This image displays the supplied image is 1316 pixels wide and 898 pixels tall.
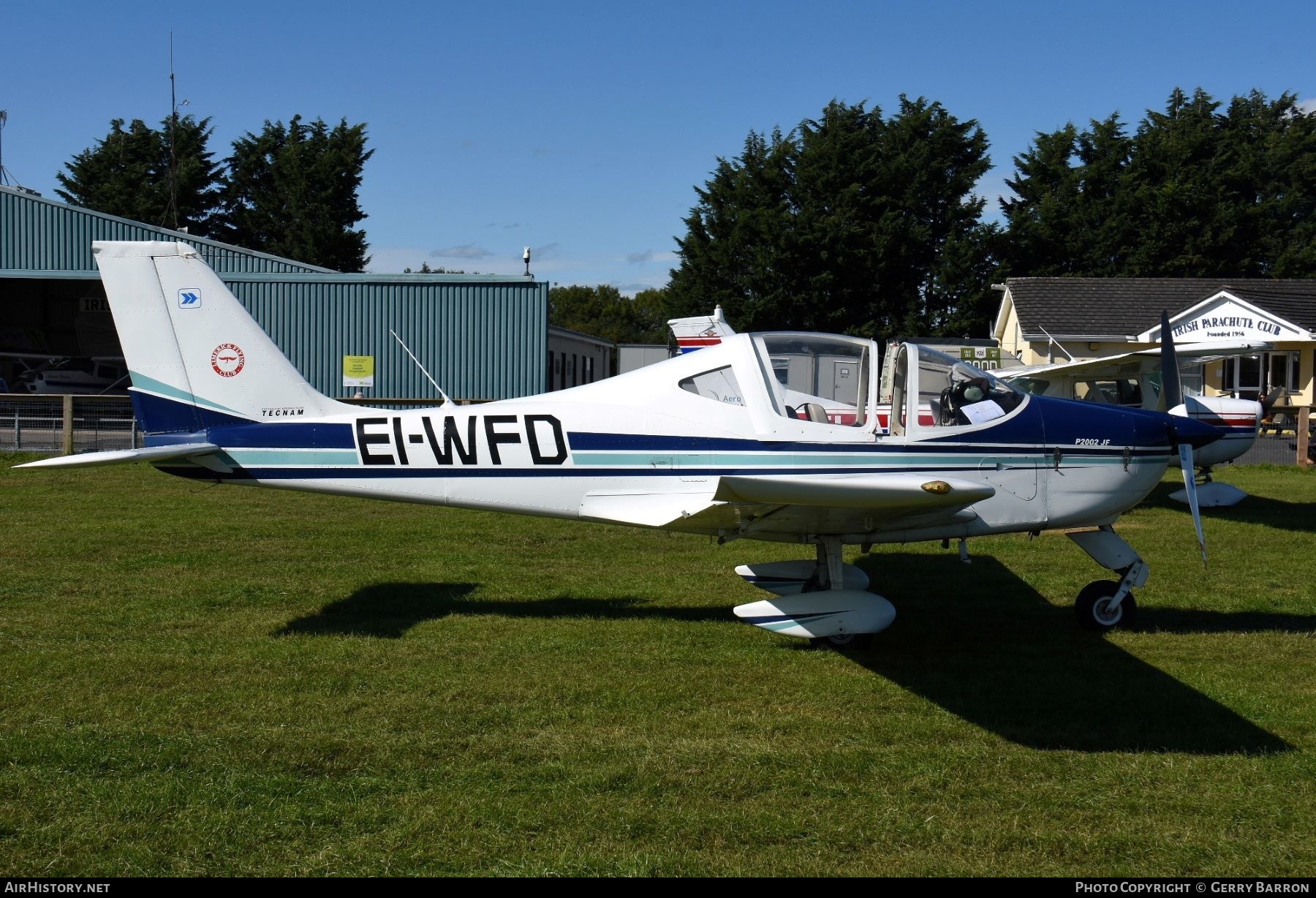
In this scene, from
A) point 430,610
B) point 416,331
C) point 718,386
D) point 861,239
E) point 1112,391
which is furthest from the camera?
point 861,239

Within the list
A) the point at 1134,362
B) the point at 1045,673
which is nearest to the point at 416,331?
the point at 1134,362

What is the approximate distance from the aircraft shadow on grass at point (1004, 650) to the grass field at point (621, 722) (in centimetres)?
3

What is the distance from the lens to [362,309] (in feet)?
79.4

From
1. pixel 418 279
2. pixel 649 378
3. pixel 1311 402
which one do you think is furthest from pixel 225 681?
pixel 1311 402

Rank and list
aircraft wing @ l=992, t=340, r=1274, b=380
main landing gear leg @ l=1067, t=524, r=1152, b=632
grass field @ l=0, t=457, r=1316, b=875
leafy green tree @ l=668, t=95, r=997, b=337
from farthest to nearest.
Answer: leafy green tree @ l=668, t=95, r=997, b=337 < aircraft wing @ l=992, t=340, r=1274, b=380 < main landing gear leg @ l=1067, t=524, r=1152, b=632 < grass field @ l=0, t=457, r=1316, b=875

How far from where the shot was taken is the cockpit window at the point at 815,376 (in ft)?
22.3

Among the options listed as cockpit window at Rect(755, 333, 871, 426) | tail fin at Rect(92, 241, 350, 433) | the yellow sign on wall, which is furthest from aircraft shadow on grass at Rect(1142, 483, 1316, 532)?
the yellow sign on wall

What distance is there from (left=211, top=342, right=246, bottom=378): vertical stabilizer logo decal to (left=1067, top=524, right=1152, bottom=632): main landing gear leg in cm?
588

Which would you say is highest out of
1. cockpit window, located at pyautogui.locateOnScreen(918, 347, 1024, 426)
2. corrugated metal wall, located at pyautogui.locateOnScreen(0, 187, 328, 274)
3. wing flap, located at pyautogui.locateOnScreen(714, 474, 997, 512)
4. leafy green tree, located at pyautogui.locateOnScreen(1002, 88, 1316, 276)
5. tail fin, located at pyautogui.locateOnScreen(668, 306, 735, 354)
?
leafy green tree, located at pyautogui.locateOnScreen(1002, 88, 1316, 276)

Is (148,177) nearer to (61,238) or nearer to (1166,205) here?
(61,238)

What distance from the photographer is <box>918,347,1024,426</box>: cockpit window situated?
6.78 metres

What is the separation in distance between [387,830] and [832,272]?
40.1 meters

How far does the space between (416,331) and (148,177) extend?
36.3 meters

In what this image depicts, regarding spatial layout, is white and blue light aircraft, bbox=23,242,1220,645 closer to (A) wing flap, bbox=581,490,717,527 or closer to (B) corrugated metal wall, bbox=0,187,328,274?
(A) wing flap, bbox=581,490,717,527
